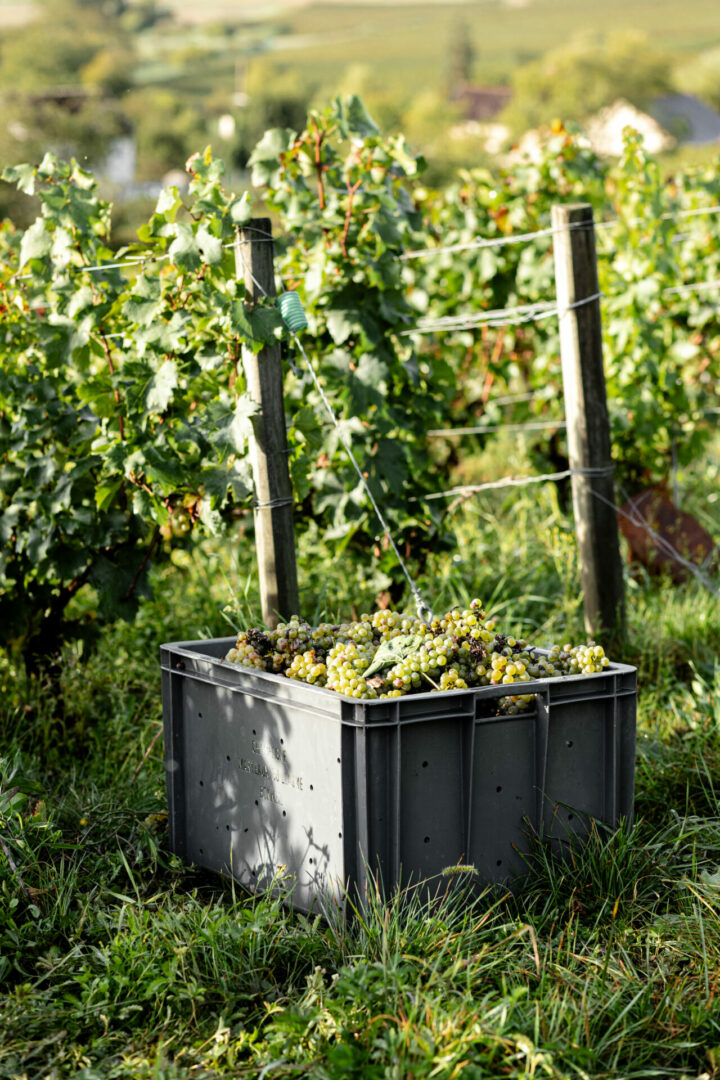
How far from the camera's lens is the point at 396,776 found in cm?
236

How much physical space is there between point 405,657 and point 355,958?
669 mm

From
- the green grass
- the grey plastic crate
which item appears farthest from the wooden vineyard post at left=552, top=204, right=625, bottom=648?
the grey plastic crate

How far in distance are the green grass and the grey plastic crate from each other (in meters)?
0.09

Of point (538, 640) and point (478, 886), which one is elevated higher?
point (538, 640)

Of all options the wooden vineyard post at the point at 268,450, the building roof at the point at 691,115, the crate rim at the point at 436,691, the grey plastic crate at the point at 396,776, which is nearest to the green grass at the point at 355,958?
the grey plastic crate at the point at 396,776

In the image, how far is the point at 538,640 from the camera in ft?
13.9

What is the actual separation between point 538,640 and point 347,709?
2.00m

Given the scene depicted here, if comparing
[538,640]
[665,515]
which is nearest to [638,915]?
[538,640]

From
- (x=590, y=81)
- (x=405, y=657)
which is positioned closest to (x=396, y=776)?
(x=405, y=657)

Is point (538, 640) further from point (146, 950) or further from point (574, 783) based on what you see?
point (146, 950)

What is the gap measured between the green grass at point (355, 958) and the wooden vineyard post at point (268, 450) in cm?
66

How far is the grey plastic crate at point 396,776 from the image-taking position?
2377mm

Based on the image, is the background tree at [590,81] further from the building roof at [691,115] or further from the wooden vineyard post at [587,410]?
the wooden vineyard post at [587,410]

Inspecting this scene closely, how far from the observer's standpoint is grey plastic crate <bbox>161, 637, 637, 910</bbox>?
238 cm
